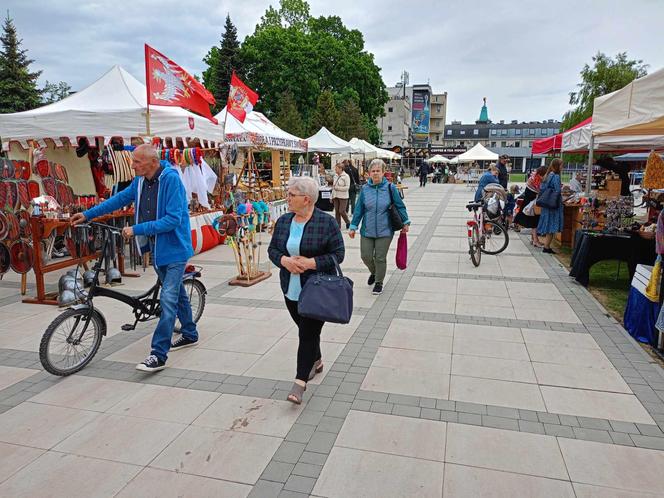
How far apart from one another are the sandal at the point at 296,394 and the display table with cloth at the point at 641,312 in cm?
351

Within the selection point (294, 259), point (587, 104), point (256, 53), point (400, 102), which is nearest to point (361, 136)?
point (256, 53)

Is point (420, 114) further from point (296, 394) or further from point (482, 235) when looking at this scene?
point (296, 394)

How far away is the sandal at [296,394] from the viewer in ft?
11.4

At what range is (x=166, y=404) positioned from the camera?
360 centimetres

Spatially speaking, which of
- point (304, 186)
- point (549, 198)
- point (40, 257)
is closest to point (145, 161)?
point (304, 186)

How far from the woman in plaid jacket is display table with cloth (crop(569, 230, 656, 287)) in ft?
15.8

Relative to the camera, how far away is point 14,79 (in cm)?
3031

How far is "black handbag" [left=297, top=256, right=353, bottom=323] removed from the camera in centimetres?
322

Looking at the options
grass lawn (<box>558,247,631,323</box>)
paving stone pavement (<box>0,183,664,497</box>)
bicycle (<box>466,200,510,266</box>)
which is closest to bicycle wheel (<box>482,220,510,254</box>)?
bicycle (<box>466,200,510,266</box>)

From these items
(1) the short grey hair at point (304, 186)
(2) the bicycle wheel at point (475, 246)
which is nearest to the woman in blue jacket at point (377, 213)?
(2) the bicycle wheel at point (475, 246)

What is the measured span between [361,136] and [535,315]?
28911 mm

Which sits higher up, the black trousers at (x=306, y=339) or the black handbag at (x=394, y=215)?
the black handbag at (x=394, y=215)

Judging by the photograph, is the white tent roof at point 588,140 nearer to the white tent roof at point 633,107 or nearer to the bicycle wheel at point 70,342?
the white tent roof at point 633,107

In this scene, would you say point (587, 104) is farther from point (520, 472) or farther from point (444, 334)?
point (520, 472)
